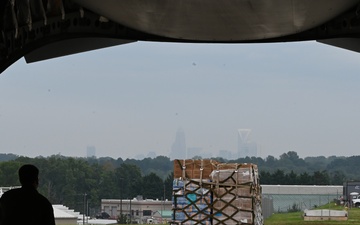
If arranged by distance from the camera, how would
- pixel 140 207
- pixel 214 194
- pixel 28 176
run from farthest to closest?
pixel 140 207 → pixel 214 194 → pixel 28 176

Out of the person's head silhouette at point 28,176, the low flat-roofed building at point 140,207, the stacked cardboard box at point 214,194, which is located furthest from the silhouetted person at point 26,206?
the low flat-roofed building at point 140,207

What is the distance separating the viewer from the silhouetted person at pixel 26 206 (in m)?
6.70

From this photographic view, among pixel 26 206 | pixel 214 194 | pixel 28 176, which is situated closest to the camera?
pixel 26 206

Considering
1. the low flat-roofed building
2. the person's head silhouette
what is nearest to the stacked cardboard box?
the person's head silhouette

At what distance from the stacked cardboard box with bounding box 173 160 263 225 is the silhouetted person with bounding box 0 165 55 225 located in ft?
30.9

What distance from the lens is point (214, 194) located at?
1625cm

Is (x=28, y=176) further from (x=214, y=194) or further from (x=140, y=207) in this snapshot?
(x=140, y=207)

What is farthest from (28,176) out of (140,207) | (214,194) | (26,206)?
(140,207)

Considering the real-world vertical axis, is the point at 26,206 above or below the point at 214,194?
below

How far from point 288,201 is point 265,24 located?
395 feet

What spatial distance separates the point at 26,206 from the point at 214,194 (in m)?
9.75

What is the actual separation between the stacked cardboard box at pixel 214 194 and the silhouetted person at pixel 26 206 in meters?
9.43

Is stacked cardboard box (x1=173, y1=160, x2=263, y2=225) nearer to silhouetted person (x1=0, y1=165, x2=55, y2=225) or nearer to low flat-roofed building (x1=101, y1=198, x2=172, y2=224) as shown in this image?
silhouetted person (x1=0, y1=165, x2=55, y2=225)

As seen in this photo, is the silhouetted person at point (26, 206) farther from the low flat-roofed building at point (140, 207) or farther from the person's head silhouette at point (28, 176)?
the low flat-roofed building at point (140, 207)
